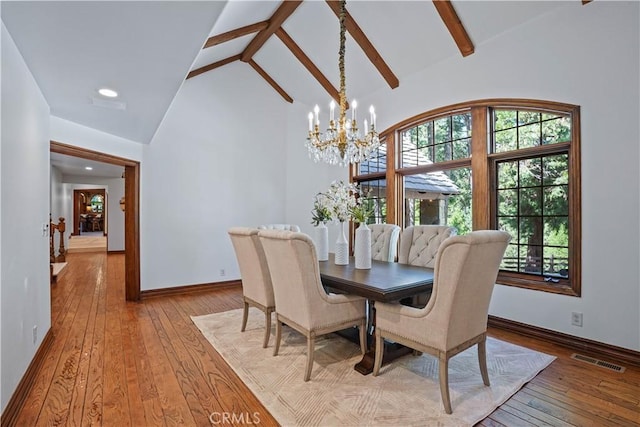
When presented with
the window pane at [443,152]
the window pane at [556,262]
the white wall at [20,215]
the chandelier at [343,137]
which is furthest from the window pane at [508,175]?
the white wall at [20,215]

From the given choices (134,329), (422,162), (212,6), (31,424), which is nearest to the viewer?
(212,6)

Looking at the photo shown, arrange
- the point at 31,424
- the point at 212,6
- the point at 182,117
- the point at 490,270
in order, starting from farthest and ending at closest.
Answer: the point at 182,117
the point at 490,270
the point at 31,424
the point at 212,6

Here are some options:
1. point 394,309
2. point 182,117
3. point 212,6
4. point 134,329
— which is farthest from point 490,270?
point 182,117

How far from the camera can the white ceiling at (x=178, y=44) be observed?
5.77ft

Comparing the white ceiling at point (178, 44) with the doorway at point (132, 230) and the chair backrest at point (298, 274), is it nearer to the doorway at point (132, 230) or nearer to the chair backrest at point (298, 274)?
the doorway at point (132, 230)

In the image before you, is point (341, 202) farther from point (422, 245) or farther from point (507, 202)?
point (507, 202)

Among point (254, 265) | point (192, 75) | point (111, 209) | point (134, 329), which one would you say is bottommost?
point (134, 329)

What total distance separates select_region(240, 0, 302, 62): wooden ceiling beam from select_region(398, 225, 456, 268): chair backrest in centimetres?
311

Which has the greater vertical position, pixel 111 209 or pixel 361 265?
pixel 111 209

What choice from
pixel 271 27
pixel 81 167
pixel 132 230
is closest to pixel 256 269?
pixel 132 230

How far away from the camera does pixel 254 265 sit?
9.93 feet

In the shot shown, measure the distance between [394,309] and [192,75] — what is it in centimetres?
476

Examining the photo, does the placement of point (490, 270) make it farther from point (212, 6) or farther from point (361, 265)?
point (212, 6)

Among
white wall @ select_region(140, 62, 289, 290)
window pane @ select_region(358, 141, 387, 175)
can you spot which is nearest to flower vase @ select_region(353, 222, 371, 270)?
window pane @ select_region(358, 141, 387, 175)
